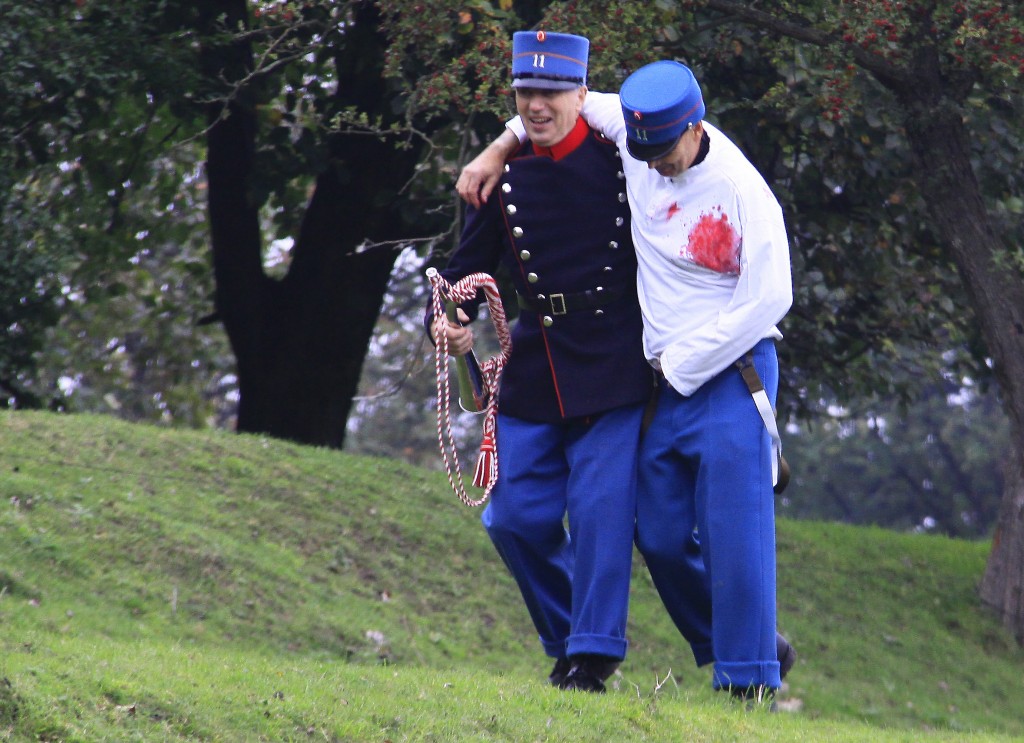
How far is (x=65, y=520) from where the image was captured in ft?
26.0

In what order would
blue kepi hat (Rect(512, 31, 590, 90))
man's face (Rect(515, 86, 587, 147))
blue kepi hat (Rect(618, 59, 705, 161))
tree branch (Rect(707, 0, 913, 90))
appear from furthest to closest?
tree branch (Rect(707, 0, 913, 90)), man's face (Rect(515, 86, 587, 147)), blue kepi hat (Rect(512, 31, 590, 90)), blue kepi hat (Rect(618, 59, 705, 161))

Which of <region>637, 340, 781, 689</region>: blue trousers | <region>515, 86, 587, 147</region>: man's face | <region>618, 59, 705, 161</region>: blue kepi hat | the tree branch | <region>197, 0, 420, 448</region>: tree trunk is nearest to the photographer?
<region>618, 59, 705, 161</region>: blue kepi hat

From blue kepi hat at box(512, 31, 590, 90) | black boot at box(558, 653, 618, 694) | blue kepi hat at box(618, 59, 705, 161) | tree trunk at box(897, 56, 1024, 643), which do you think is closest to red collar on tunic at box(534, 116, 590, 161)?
blue kepi hat at box(512, 31, 590, 90)

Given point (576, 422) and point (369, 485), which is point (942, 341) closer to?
point (369, 485)

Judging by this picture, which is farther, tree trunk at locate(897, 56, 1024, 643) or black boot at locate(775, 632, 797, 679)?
tree trunk at locate(897, 56, 1024, 643)

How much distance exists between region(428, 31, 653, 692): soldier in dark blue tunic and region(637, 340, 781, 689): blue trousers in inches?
4.0

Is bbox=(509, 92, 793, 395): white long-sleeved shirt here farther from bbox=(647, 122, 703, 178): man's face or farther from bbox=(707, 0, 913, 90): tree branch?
bbox=(707, 0, 913, 90): tree branch

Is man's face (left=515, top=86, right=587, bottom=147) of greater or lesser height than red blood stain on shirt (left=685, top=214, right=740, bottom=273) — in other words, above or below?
above

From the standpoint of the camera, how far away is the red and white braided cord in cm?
516

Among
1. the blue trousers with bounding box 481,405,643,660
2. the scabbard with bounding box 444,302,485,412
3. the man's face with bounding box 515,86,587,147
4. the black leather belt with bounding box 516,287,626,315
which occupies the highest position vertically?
the man's face with bounding box 515,86,587,147

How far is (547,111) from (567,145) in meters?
0.16

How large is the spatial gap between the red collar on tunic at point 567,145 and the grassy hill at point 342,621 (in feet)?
6.06

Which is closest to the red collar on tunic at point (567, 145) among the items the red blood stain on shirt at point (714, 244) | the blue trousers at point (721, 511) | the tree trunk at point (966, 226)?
the red blood stain on shirt at point (714, 244)

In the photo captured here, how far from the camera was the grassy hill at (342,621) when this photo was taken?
4340mm
